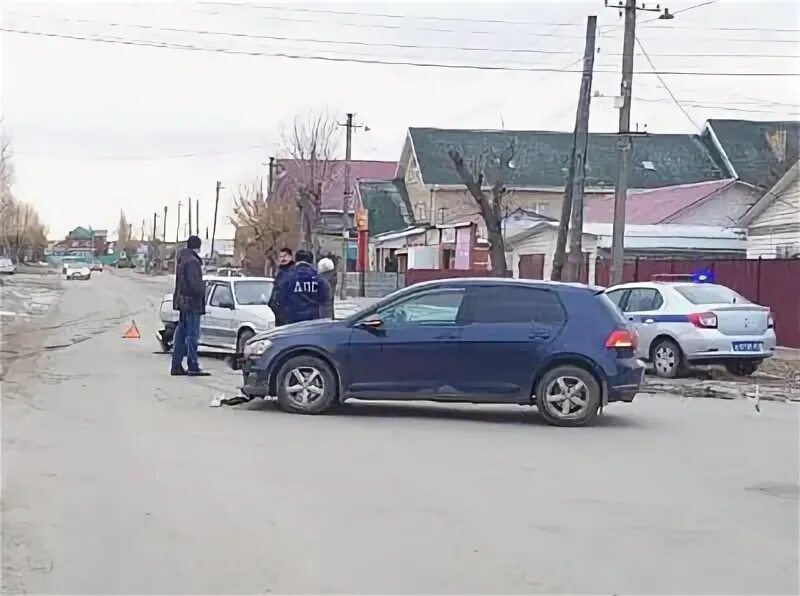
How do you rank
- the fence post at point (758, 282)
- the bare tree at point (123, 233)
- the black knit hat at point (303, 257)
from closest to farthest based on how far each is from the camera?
the black knit hat at point (303, 257), the fence post at point (758, 282), the bare tree at point (123, 233)

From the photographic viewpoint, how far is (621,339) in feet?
42.8

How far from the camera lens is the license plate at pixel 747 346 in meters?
18.6

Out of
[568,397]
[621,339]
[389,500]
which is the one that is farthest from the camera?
[621,339]

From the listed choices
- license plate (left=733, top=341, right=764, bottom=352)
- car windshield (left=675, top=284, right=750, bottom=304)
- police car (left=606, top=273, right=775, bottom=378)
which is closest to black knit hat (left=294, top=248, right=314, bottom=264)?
police car (left=606, top=273, right=775, bottom=378)

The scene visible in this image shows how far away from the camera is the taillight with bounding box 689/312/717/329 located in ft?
61.2

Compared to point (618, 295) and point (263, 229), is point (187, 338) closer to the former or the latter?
point (618, 295)

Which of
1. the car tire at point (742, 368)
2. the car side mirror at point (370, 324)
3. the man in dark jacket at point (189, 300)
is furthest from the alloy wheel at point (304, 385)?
the car tire at point (742, 368)

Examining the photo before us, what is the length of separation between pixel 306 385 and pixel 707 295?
8278 mm

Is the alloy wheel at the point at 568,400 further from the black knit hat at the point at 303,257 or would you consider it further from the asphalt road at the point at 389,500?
the black knit hat at the point at 303,257

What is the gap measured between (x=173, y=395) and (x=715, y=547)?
875 centimetres

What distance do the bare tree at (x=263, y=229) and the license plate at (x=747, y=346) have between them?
1797 inches

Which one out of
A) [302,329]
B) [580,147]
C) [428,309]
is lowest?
[302,329]

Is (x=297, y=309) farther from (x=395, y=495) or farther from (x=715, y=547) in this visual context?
(x=715, y=547)

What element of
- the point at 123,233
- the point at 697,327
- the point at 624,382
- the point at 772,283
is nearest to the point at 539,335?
the point at 624,382
